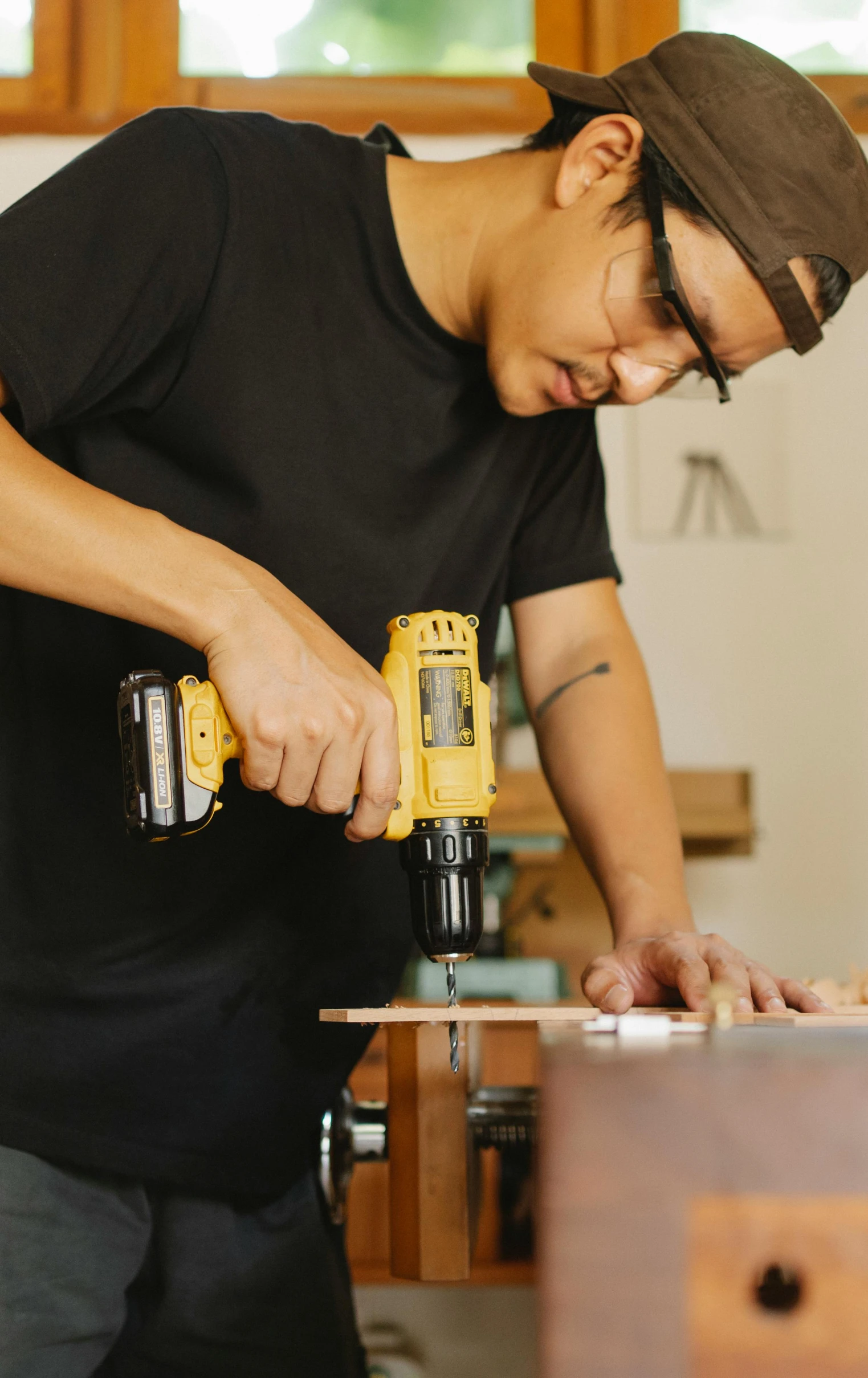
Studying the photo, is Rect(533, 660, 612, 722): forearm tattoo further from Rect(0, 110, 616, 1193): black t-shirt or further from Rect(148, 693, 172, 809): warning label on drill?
Rect(148, 693, 172, 809): warning label on drill

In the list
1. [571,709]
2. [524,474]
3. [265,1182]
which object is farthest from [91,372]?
[265,1182]

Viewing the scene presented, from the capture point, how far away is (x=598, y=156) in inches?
38.6

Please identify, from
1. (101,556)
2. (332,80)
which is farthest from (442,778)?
(332,80)

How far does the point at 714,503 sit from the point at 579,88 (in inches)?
71.0

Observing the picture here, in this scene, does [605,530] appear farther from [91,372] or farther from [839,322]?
[839,322]

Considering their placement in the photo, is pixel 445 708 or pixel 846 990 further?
pixel 846 990

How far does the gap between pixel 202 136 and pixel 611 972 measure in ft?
2.62

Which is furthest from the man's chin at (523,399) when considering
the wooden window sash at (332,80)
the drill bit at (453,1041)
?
the wooden window sash at (332,80)

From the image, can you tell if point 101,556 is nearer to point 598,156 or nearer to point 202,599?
point 202,599

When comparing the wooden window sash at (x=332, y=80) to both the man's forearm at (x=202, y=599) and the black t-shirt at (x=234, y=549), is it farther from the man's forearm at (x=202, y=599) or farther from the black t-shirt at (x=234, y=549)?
the man's forearm at (x=202, y=599)

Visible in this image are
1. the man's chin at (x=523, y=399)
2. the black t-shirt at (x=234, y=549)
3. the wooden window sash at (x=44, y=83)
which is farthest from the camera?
the wooden window sash at (x=44, y=83)

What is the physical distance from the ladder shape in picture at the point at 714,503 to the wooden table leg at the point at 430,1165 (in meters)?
2.06

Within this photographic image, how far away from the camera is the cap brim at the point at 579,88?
0.98 meters

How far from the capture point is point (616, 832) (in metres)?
1.16
